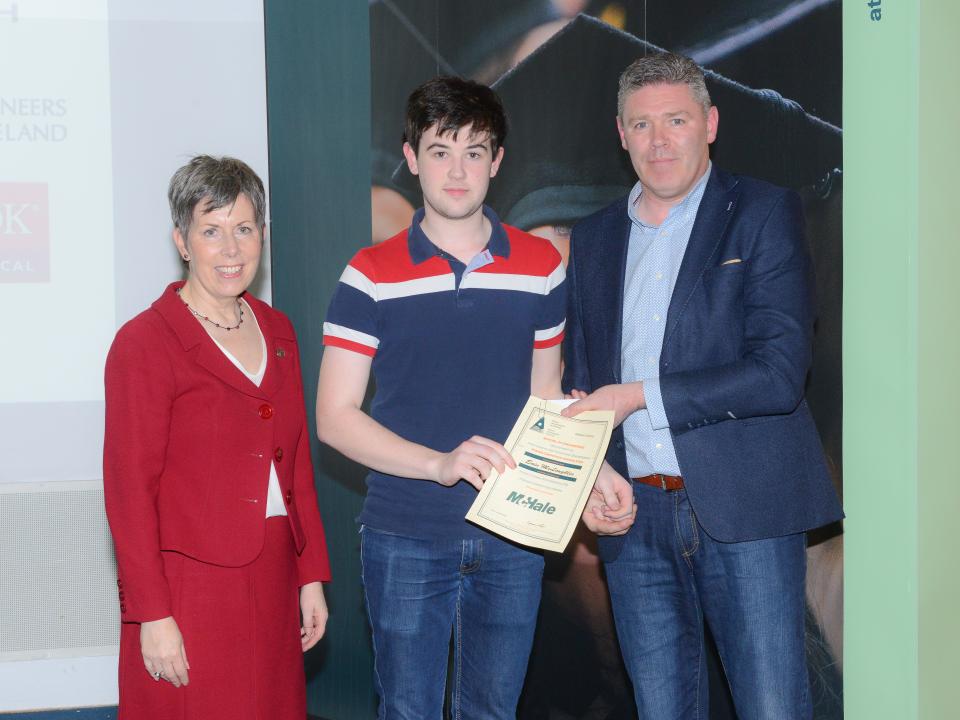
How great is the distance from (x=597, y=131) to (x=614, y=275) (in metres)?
1.08

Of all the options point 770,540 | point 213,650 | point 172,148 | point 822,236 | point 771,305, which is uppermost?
point 172,148

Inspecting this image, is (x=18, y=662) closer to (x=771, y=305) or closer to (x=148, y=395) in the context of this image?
(x=148, y=395)

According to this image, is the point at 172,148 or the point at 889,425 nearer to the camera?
the point at 889,425

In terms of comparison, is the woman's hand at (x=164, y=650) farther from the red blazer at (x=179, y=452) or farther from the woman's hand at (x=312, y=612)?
the woman's hand at (x=312, y=612)

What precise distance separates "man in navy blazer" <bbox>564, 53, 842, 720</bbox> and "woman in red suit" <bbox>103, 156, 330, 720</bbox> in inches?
28.4

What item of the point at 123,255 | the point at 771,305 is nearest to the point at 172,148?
the point at 123,255

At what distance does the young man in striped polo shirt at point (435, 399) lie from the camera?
211 centimetres

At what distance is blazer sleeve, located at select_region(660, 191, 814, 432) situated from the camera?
2.05 metres

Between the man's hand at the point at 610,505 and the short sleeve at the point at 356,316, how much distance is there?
2.04 feet

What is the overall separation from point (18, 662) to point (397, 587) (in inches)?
95.6

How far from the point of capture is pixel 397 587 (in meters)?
2.12

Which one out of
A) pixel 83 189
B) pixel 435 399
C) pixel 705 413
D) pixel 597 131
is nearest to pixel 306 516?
pixel 435 399

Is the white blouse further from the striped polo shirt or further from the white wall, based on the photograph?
the white wall

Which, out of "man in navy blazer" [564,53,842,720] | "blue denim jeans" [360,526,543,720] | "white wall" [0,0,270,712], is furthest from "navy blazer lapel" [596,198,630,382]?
"white wall" [0,0,270,712]
